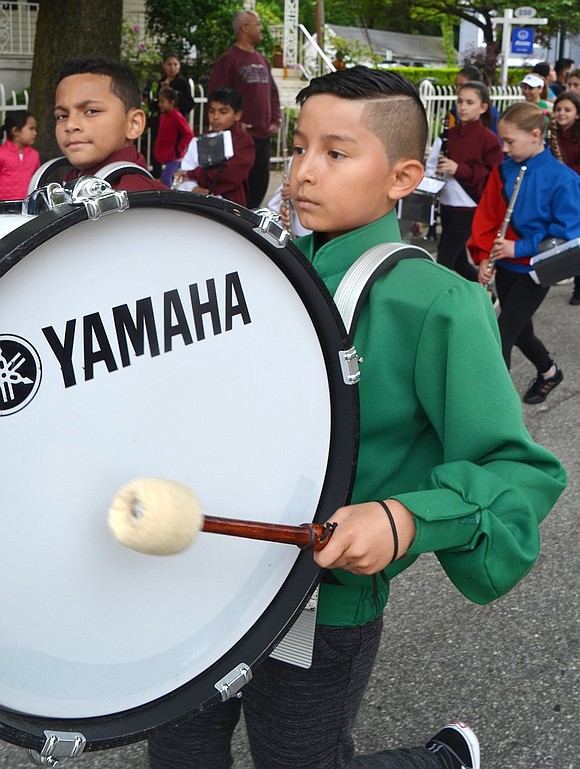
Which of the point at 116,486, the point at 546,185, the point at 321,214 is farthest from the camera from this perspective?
the point at 546,185

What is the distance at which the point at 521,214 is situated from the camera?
480 cm

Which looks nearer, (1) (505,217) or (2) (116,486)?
(2) (116,486)

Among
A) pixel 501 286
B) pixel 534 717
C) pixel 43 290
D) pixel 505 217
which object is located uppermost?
pixel 43 290

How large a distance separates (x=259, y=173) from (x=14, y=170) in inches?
75.9

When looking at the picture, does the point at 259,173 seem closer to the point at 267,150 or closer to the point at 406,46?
the point at 267,150

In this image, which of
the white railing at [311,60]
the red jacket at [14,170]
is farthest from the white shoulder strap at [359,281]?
the white railing at [311,60]

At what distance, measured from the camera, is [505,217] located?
15.7ft

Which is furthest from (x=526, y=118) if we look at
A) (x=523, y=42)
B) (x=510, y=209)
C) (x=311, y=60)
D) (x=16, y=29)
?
(x=311, y=60)

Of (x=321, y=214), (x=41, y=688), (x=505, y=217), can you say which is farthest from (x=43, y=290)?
(x=505, y=217)

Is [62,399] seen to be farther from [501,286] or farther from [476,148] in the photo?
[476,148]

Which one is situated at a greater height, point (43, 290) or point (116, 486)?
point (43, 290)

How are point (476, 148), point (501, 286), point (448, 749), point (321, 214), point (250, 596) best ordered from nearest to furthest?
point (250, 596) < point (321, 214) < point (448, 749) < point (501, 286) < point (476, 148)

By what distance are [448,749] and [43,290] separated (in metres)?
1.48

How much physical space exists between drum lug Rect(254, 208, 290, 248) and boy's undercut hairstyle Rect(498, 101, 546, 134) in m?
3.66
